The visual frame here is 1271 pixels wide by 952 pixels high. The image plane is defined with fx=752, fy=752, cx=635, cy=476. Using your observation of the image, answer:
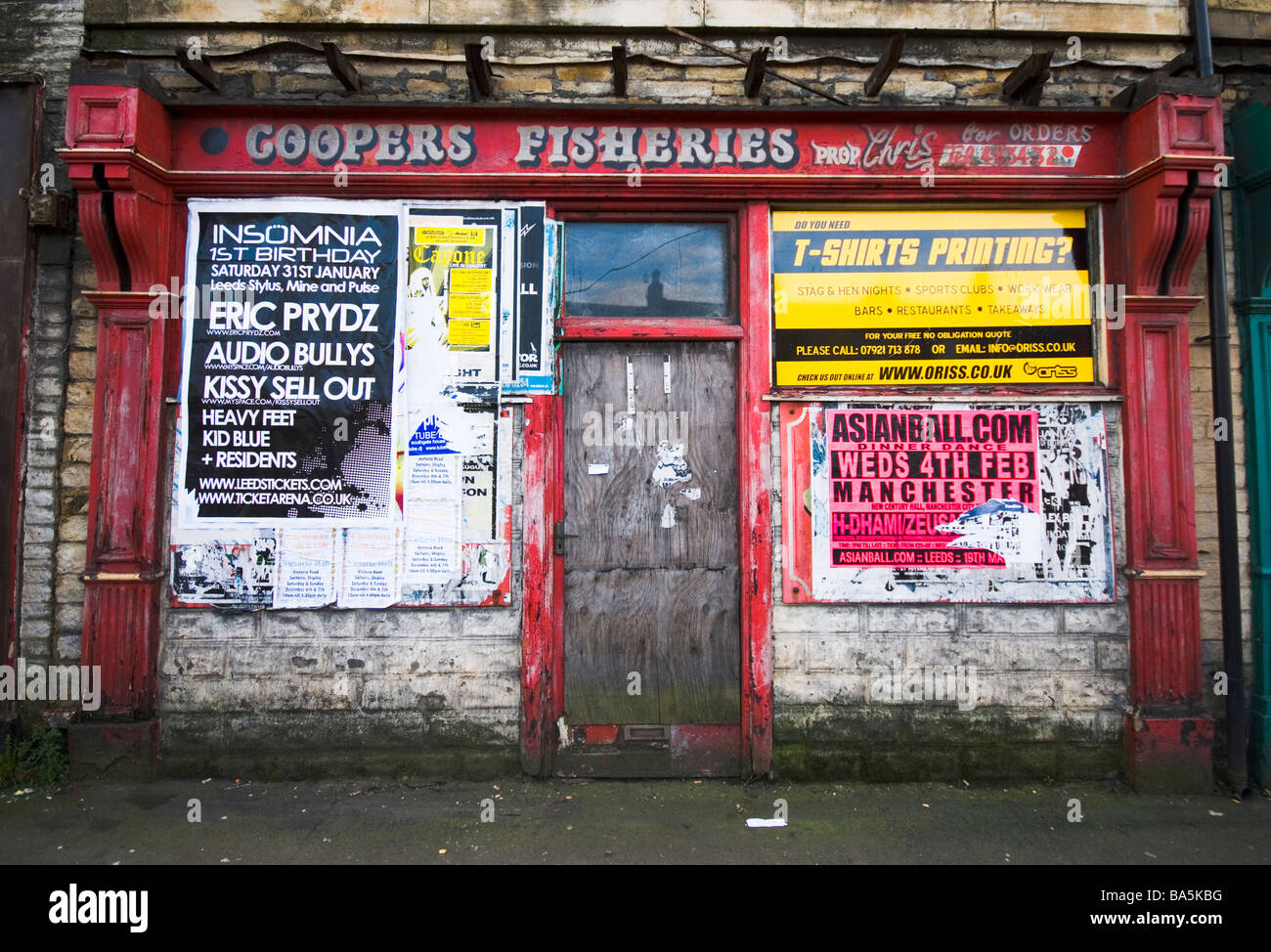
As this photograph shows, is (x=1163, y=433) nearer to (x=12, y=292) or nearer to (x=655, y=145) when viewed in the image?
(x=655, y=145)

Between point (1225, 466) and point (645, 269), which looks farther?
point (645, 269)

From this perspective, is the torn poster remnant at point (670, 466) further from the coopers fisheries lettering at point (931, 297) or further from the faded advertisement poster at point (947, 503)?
the coopers fisheries lettering at point (931, 297)

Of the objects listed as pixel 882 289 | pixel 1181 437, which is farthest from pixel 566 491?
pixel 1181 437

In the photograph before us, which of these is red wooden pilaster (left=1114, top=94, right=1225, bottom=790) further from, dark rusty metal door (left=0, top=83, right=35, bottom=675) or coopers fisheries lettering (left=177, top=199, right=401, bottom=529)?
dark rusty metal door (left=0, top=83, right=35, bottom=675)

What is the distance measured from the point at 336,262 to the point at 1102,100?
488cm

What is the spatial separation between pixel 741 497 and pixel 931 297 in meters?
1.70

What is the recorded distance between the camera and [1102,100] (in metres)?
4.74

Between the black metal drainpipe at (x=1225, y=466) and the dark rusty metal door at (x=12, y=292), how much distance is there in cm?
699

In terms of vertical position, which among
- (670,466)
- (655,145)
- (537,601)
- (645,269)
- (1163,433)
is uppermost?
(655,145)

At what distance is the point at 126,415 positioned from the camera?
4406 millimetres

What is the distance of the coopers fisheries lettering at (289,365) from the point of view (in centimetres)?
448

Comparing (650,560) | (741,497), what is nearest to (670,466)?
(741,497)

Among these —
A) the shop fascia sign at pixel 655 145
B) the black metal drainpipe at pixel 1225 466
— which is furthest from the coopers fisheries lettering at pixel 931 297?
the black metal drainpipe at pixel 1225 466

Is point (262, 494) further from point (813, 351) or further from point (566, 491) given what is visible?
point (813, 351)
